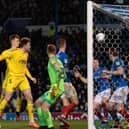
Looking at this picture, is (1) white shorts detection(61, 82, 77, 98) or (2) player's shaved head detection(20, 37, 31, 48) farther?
(2) player's shaved head detection(20, 37, 31, 48)

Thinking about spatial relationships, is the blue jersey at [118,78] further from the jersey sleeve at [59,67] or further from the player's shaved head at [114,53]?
the jersey sleeve at [59,67]

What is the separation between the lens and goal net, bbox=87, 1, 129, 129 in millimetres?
8758

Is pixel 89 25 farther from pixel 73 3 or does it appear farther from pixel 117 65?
pixel 73 3

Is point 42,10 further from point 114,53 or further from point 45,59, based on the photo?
point 114,53

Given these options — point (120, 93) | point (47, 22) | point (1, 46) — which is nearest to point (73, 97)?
point (120, 93)

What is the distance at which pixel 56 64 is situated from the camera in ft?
37.2

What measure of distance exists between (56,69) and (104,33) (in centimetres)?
212

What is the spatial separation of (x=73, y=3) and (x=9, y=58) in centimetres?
1264

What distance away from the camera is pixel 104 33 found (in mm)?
13125

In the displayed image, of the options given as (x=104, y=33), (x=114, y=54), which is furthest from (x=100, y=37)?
(x=104, y=33)

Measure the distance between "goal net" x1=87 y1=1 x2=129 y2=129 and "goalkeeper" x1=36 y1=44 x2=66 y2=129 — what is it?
0.72 metres

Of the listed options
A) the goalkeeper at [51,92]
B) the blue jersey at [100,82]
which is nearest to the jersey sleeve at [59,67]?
the goalkeeper at [51,92]

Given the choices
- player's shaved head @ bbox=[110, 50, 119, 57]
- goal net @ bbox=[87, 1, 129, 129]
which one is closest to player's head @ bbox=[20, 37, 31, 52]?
goal net @ bbox=[87, 1, 129, 129]

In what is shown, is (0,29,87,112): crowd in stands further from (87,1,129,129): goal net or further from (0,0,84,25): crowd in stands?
(87,1,129,129): goal net
